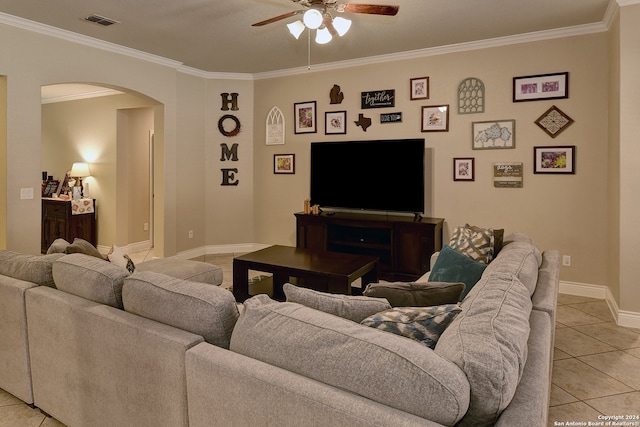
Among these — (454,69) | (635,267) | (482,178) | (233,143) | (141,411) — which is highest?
(454,69)

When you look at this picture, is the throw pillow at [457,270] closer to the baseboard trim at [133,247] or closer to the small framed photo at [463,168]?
the small framed photo at [463,168]

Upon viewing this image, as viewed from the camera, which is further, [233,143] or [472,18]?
[233,143]

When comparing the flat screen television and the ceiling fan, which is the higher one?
the ceiling fan

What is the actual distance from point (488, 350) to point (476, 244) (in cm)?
214

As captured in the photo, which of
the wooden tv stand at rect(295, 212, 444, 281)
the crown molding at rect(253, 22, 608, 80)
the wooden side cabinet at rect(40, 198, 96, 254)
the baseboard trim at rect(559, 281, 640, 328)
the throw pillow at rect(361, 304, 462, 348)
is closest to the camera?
the throw pillow at rect(361, 304, 462, 348)

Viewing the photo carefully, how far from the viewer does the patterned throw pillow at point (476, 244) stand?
3.11 meters

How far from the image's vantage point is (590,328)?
11.7 ft

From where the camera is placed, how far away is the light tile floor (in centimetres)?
230

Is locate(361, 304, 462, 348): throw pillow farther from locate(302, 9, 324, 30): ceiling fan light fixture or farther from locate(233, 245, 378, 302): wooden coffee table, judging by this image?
locate(302, 9, 324, 30): ceiling fan light fixture

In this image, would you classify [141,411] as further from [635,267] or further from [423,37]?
[423,37]

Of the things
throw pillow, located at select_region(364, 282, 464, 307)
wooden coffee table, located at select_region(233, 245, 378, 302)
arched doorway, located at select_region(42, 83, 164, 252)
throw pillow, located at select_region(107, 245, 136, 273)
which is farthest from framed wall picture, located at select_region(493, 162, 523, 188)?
arched doorway, located at select_region(42, 83, 164, 252)

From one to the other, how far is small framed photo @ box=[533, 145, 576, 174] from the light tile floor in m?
1.40

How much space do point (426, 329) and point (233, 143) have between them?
5.49 metres

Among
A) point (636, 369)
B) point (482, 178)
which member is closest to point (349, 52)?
point (482, 178)
